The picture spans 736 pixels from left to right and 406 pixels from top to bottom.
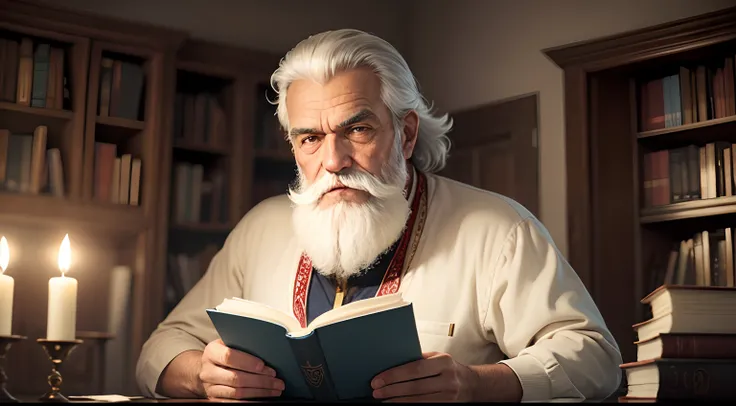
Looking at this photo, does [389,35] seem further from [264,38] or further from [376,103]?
[376,103]

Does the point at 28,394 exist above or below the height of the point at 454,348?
below

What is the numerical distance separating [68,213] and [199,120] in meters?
0.80

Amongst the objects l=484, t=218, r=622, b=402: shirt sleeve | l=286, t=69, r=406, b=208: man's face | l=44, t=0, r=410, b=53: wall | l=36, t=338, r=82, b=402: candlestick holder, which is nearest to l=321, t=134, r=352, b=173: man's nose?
l=286, t=69, r=406, b=208: man's face

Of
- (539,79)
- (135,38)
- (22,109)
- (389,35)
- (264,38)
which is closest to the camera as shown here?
(22,109)

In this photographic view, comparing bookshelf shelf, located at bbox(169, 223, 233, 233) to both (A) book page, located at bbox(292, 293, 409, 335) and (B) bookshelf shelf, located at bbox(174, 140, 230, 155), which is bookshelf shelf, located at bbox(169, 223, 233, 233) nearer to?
(B) bookshelf shelf, located at bbox(174, 140, 230, 155)

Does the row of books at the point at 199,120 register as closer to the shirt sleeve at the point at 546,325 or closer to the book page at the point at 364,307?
the shirt sleeve at the point at 546,325

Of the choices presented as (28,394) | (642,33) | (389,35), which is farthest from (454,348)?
(389,35)

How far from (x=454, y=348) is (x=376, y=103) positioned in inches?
24.1

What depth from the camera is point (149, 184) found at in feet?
12.1

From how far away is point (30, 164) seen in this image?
11.4 feet

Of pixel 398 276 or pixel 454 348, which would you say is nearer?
pixel 454 348

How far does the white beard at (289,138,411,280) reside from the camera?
2.03 meters

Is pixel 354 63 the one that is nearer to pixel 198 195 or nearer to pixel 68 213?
pixel 68 213

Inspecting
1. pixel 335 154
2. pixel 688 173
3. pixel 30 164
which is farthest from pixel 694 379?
pixel 30 164
